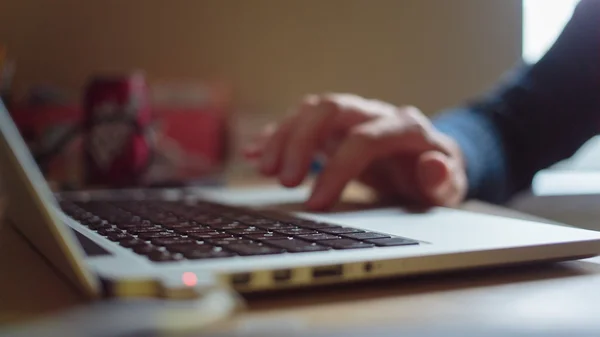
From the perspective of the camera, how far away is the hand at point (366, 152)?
0.69 meters

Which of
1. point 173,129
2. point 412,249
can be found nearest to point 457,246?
point 412,249

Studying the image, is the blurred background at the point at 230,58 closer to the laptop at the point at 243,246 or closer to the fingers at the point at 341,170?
the fingers at the point at 341,170

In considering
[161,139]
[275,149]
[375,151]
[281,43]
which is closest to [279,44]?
[281,43]

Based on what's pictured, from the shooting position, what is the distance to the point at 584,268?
0.42m

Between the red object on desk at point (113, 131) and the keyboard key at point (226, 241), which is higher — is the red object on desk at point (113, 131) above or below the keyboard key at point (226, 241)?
above

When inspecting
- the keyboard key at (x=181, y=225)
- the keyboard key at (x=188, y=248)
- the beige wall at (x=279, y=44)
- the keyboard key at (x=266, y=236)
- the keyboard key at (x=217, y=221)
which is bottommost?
the keyboard key at (x=188, y=248)

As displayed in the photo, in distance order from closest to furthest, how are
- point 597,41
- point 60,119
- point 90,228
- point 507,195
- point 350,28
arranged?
point 90,228 < point 597,41 < point 507,195 < point 60,119 < point 350,28

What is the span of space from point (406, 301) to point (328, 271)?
41mm

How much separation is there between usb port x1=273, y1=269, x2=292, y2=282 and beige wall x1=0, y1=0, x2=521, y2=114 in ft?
3.23

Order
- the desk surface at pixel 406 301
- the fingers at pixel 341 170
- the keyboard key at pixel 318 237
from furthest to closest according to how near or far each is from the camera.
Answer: the fingers at pixel 341 170 → the keyboard key at pixel 318 237 → the desk surface at pixel 406 301

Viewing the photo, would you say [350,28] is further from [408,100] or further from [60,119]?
[60,119]

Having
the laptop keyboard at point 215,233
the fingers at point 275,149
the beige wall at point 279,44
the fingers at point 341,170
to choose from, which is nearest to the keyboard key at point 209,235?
the laptop keyboard at point 215,233

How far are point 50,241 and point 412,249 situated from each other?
19 centimetres

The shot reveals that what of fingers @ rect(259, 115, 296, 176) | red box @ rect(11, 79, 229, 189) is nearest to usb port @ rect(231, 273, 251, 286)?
fingers @ rect(259, 115, 296, 176)
